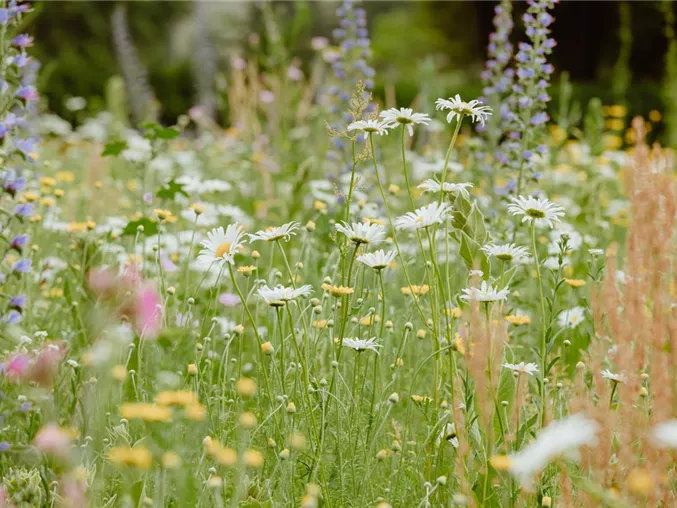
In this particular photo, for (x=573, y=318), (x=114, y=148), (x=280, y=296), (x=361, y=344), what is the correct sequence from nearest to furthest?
(x=280, y=296), (x=361, y=344), (x=573, y=318), (x=114, y=148)

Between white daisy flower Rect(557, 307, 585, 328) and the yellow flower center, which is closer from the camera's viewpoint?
the yellow flower center

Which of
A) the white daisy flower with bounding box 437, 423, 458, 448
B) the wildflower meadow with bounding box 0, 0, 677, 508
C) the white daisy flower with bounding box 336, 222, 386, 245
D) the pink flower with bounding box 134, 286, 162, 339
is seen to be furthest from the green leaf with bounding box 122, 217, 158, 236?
the white daisy flower with bounding box 437, 423, 458, 448

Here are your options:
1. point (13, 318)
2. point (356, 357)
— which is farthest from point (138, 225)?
point (356, 357)

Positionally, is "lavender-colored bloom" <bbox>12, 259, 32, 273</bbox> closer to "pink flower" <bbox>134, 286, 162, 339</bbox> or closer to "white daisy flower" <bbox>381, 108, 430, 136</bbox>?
"pink flower" <bbox>134, 286, 162, 339</bbox>

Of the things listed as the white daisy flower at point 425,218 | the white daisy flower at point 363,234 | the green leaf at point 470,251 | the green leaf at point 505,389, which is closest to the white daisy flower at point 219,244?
the white daisy flower at point 363,234

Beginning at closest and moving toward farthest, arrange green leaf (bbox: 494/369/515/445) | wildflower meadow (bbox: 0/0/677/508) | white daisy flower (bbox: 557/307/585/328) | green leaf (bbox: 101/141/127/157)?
wildflower meadow (bbox: 0/0/677/508)
green leaf (bbox: 494/369/515/445)
white daisy flower (bbox: 557/307/585/328)
green leaf (bbox: 101/141/127/157)

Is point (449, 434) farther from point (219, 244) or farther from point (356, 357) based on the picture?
point (219, 244)

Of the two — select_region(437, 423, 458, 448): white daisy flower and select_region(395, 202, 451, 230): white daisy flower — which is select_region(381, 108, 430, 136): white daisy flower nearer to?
select_region(395, 202, 451, 230): white daisy flower

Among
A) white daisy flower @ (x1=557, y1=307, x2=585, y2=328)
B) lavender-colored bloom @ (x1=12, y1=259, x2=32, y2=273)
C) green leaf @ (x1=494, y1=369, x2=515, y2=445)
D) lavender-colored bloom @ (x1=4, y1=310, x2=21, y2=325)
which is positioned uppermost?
lavender-colored bloom @ (x1=12, y1=259, x2=32, y2=273)

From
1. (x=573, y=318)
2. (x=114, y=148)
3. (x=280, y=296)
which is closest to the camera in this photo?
(x=280, y=296)

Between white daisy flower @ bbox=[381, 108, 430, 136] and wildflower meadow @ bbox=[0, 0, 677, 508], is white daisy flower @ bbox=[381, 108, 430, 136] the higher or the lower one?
the higher one

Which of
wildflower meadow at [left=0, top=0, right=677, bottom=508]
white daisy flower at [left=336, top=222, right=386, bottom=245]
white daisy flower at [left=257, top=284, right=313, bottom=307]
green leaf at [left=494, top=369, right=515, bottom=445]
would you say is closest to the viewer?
wildflower meadow at [left=0, top=0, right=677, bottom=508]

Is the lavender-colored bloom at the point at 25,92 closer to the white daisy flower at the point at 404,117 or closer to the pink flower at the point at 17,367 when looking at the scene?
the pink flower at the point at 17,367

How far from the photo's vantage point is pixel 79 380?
2.12 meters
